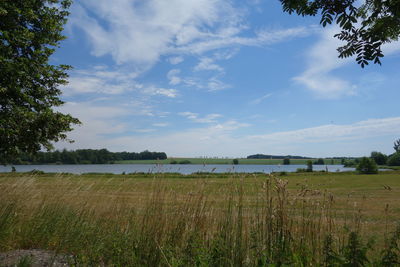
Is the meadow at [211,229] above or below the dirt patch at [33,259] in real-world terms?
above

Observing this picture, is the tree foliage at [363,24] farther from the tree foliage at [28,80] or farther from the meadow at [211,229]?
the tree foliage at [28,80]

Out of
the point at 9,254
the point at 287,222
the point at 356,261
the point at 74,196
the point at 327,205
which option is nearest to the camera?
the point at 356,261

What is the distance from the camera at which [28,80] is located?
8.30m

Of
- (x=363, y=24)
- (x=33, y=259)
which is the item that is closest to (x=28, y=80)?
(x=33, y=259)

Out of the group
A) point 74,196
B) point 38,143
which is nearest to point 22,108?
point 38,143

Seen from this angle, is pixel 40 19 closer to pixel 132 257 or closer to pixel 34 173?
pixel 34 173

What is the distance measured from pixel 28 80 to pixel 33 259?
20.0ft

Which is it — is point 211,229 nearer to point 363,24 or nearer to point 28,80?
point 363,24

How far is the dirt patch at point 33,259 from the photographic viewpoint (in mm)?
3659

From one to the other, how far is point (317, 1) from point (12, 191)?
6334 millimetres

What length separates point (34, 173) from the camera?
7.78 meters

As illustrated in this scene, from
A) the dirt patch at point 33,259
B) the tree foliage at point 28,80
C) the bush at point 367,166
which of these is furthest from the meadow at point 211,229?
the bush at point 367,166

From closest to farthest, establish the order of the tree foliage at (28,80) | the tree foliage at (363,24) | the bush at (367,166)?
the tree foliage at (363,24)
the tree foliage at (28,80)
the bush at (367,166)

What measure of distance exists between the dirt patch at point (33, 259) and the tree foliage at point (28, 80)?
4126 mm
